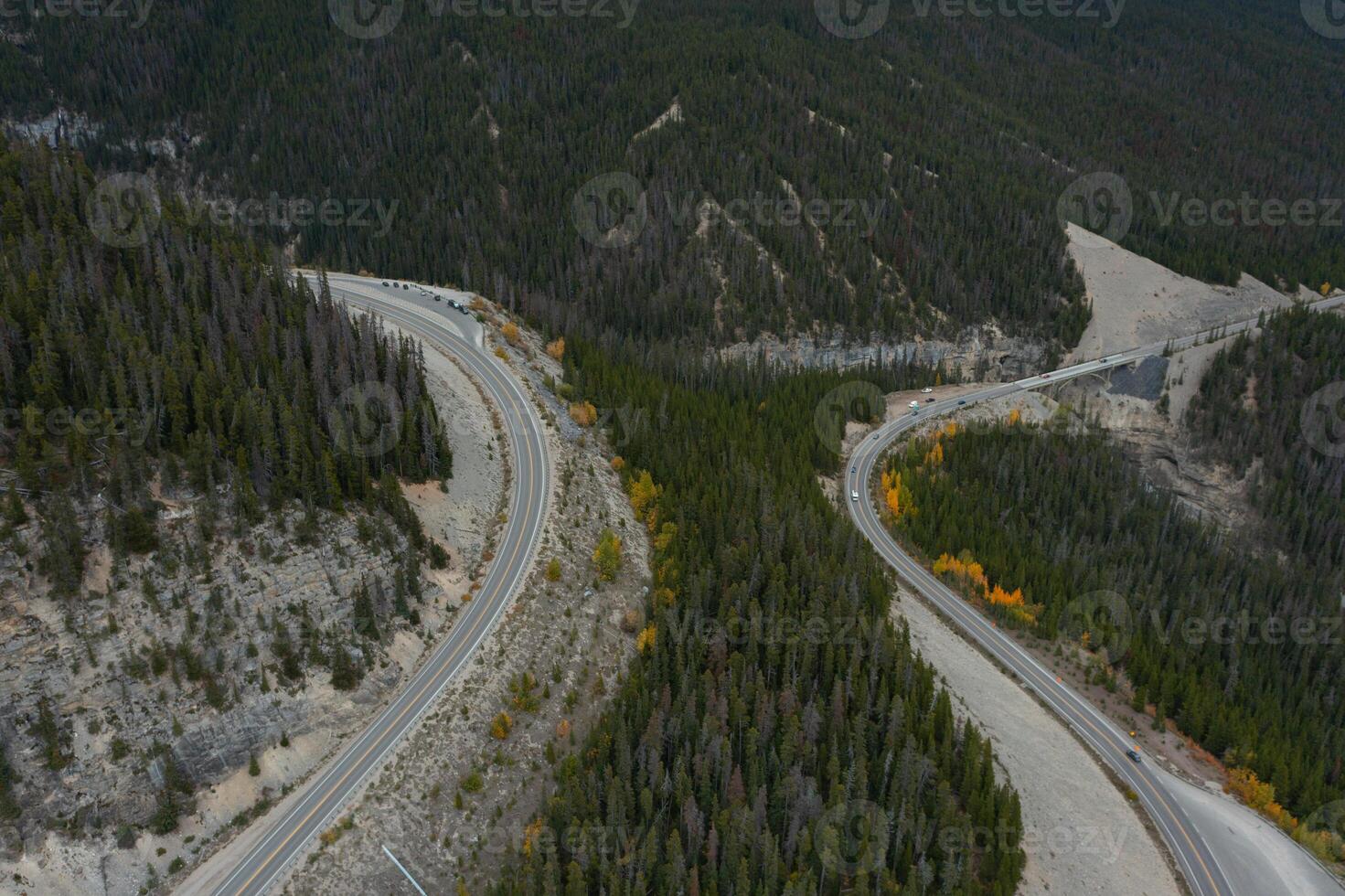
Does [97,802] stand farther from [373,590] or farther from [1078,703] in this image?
[1078,703]

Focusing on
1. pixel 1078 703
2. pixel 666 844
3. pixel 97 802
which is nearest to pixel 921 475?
pixel 1078 703

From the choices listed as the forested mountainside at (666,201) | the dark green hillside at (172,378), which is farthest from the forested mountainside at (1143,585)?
the dark green hillside at (172,378)
